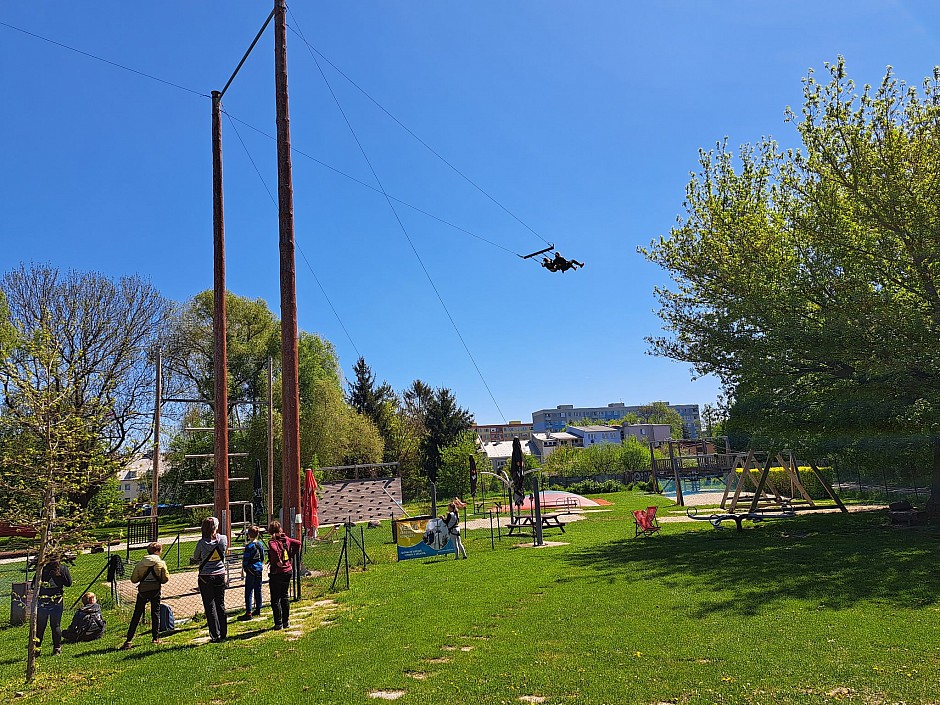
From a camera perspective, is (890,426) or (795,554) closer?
(795,554)

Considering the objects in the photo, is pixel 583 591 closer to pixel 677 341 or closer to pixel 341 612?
pixel 341 612

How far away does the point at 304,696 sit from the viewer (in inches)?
265

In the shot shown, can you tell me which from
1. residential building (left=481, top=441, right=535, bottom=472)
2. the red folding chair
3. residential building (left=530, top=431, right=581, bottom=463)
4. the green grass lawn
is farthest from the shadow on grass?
residential building (left=530, top=431, right=581, bottom=463)

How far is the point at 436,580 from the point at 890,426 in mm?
13946

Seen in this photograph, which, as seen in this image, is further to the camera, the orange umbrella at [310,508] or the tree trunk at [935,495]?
the tree trunk at [935,495]

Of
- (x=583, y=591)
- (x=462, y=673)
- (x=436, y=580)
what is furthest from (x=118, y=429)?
(x=462, y=673)

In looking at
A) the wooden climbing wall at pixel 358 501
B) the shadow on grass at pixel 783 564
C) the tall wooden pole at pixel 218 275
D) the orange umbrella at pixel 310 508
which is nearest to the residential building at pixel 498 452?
the wooden climbing wall at pixel 358 501

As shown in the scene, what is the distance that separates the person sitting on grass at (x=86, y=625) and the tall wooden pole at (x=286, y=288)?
4.43 meters

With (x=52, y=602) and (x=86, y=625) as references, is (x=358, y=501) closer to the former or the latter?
(x=86, y=625)

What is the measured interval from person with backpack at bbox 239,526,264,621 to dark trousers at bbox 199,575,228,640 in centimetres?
129

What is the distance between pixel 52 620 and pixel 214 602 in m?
2.53

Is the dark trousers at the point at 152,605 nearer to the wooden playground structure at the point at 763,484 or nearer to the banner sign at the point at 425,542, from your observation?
the banner sign at the point at 425,542

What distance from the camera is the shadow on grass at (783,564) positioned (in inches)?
398

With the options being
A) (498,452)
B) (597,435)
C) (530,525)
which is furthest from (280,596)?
(597,435)
